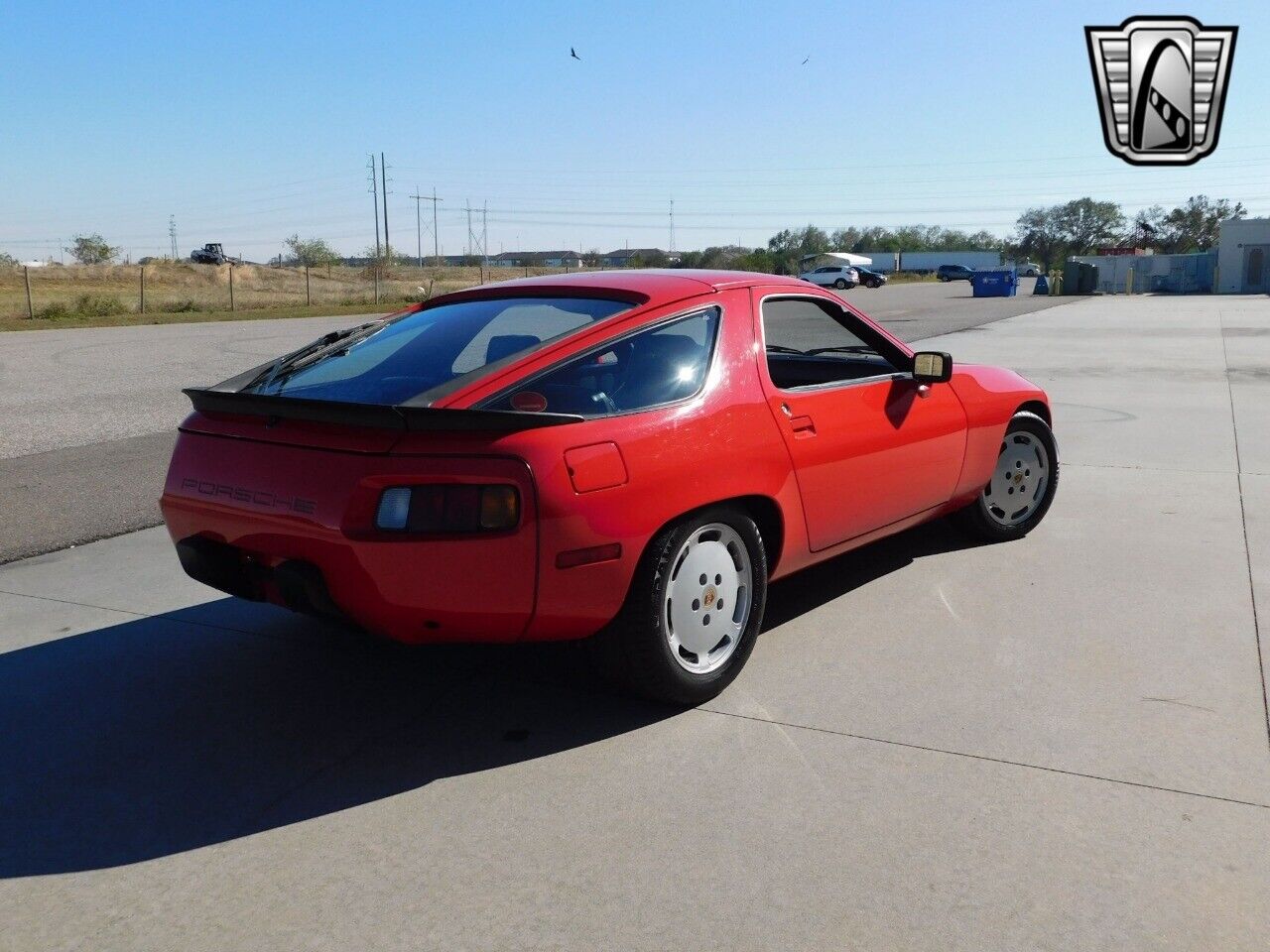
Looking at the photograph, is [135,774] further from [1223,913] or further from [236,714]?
[1223,913]

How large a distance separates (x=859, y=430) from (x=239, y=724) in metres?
2.59

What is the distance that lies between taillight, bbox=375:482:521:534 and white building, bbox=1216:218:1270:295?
56004mm

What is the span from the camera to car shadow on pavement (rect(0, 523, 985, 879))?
317cm

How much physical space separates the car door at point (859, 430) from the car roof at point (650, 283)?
0.37 feet

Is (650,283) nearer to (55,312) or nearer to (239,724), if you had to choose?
(239,724)

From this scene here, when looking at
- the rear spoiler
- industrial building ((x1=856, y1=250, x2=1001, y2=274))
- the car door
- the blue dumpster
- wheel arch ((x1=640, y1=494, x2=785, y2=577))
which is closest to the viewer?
the rear spoiler

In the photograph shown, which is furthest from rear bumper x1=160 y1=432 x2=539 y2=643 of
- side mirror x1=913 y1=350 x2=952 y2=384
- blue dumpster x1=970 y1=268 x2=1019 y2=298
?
blue dumpster x1=970 y1=268 x2=1019 y2=298

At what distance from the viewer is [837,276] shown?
62.8 m

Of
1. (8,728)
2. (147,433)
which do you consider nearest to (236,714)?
(8,728)

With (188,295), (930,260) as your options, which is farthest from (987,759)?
(930,260)

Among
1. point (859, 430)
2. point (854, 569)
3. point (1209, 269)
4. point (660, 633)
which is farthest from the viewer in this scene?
point (1209, 269)

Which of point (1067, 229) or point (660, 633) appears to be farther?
point (1067, 229)

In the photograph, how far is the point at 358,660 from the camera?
4398 millimetres

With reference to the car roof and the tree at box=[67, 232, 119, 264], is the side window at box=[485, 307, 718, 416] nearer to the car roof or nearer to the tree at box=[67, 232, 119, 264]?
the car roof
